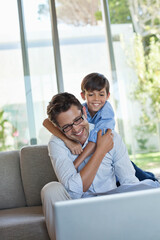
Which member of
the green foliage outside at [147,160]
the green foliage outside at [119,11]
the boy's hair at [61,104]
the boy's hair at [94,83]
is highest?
the green foliage outside at [119,11]

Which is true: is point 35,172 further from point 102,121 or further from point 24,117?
point 24,117

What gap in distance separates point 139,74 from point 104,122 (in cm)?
254

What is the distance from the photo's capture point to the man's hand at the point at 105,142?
6.49 feet

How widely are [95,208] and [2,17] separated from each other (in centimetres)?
399

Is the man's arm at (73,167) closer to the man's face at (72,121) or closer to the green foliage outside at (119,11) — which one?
the man's face at (72,121)

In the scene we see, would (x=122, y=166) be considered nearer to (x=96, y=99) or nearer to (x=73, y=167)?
(x=73, y=167)

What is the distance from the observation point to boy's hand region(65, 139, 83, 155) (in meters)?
2.02

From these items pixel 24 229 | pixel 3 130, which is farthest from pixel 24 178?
pixel 3 130

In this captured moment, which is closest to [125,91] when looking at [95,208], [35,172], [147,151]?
[147,151]

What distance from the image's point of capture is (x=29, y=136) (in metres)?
4.32

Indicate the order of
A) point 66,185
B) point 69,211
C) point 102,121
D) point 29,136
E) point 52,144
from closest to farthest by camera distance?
point 69,211 → point 66,185 → point 52,144 → point 102,121 → point 29,136

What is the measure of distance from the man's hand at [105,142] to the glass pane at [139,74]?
2554 mm

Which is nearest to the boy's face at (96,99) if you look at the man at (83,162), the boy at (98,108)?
the boy at (98,108)

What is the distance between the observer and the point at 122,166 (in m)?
2.05
